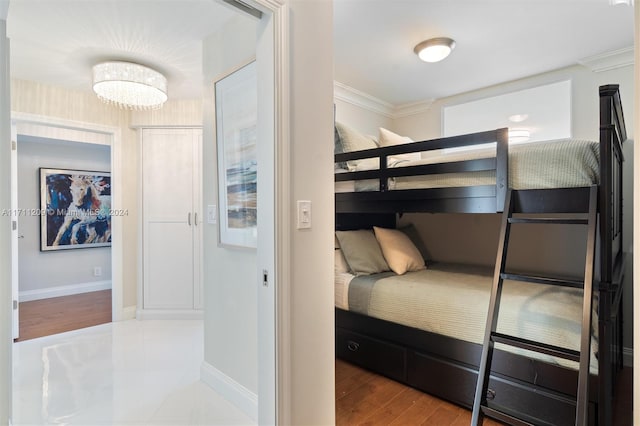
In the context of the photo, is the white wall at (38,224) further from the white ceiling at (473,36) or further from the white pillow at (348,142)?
the white ceiling at (473,36)

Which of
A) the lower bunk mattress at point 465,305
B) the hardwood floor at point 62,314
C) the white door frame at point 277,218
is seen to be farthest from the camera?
the hardwood floor at point 62,314

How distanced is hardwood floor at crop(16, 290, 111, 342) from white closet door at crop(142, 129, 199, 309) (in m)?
0.67

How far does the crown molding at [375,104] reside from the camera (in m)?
3.52

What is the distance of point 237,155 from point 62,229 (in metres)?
3.97

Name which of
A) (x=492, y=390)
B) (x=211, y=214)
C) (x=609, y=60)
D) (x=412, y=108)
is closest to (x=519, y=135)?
(x=609, y=60)

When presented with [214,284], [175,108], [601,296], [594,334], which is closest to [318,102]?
[214,284]

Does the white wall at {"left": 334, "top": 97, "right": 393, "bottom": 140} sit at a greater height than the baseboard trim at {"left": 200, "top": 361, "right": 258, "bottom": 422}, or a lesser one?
greater

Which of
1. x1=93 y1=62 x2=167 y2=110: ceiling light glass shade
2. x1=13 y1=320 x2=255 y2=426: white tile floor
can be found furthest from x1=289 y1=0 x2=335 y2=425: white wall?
x1=93 y1=62 x2=167 y2=110: ceiling light glass shade

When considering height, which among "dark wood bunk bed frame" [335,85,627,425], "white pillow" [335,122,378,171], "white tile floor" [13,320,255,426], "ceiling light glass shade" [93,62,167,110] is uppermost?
"ceiling light glass shade" [93,62,167,110]

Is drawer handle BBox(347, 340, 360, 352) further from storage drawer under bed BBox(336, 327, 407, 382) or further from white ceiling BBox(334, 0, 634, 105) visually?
white ceiling BBox(334, 0, 634, 105)

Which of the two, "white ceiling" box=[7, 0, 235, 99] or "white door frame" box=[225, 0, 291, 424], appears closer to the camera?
"white door frame" box=[225, 0, 291, 424]

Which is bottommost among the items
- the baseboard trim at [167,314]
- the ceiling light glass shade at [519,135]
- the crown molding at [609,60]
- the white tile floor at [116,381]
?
the white tile floor at [116,381]

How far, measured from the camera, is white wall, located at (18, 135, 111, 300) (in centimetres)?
436

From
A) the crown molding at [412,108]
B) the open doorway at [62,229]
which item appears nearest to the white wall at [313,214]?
the crown molding at [412,108]
